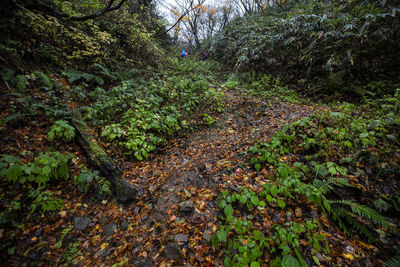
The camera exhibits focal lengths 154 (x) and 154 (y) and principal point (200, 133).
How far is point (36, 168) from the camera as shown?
2.54 m

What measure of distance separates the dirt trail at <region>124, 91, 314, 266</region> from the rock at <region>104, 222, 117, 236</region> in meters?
0.38

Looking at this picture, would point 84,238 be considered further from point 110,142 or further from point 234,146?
point 234,146

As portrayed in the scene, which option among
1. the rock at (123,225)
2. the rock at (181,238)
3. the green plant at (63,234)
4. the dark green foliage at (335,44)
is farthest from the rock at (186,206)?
the dark green foliage at (335,44)

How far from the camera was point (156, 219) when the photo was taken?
268cm

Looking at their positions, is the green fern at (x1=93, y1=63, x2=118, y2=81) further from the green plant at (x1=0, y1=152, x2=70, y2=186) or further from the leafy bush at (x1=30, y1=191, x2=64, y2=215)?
the leafy bush at (x1=30, y1=191, x2=64, y2=215)

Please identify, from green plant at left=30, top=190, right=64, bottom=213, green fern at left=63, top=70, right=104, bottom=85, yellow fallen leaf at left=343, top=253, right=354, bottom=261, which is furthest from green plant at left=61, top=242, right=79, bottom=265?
green fern at left=63, top=70, right=104, bottom=85

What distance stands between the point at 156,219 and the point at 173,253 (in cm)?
71

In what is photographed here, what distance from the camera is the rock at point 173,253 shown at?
2064mm

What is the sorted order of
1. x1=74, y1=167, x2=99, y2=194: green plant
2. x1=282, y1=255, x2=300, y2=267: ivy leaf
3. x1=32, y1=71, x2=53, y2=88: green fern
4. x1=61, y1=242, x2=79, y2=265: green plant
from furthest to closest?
x1=32, y1=71, x2=53, y2=88: green fern < x1=74, y1=167, x2=99, y2=194: green plant < x1=61, y1=242, x2=79, y2=265: green plant < x1=282, y1=255, x2=300, y2=267: ivy leaf

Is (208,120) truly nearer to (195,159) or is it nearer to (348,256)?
(195,159)

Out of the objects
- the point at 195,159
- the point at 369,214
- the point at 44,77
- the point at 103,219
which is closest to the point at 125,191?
the point at 103,219

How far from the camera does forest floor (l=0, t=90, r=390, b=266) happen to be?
6.92ft

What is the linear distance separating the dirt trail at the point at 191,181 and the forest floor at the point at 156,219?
11mm

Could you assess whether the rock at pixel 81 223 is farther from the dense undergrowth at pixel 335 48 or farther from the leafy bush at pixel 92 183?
the dense undergrowth at pixel 335 48
